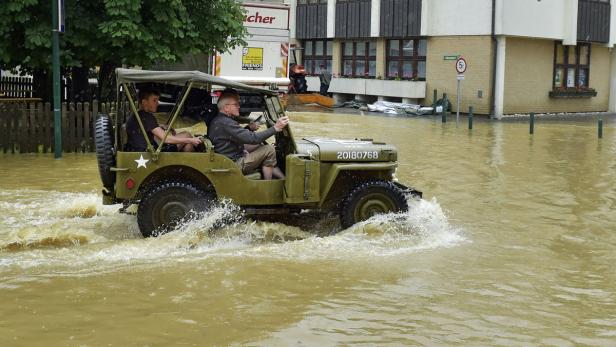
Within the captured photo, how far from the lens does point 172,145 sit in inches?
325

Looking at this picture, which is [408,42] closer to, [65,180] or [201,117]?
[65,180]

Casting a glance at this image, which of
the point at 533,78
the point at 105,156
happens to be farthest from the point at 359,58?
the point at 105,156

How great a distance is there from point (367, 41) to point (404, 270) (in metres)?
28.3

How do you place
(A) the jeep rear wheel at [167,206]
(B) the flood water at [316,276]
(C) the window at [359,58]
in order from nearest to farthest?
(B) the flood water at [316,276] < (A) the jeep rear wheel at [167,206] < (C) the window at [359,58]

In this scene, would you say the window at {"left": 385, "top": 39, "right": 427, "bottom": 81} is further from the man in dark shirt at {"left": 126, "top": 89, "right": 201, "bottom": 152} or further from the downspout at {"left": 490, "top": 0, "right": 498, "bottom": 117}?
the man in dark shirt at {"left": 126, "top": 89, "right": 201, "bottom": 152}

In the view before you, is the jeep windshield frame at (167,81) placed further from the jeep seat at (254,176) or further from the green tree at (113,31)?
the green tree at (113,31)

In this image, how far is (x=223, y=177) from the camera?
820 cm

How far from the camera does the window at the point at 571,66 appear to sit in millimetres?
31234

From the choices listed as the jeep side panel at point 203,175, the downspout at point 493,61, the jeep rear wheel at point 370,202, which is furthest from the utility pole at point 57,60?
the downspout at point 493,61

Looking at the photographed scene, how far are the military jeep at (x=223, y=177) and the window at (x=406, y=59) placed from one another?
24030 millimetres

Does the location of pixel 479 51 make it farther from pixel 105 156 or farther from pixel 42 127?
pixel 105 156

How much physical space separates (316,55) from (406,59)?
6.14 metres

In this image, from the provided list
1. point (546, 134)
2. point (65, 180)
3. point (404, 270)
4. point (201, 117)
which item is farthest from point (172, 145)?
point (546, 134)

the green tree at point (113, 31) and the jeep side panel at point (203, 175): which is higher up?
the green tree at point (113, 31)
